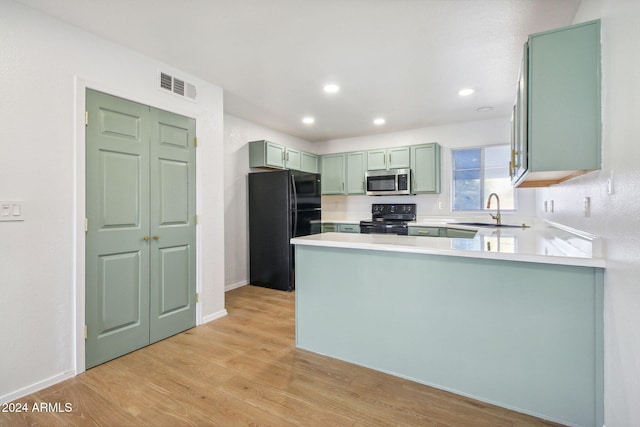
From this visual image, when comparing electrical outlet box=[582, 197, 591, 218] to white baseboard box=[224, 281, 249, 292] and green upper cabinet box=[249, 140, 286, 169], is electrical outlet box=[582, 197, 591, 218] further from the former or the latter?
white baseboard box=[224, 281, 249, 292]

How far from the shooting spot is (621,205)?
4.22 ft

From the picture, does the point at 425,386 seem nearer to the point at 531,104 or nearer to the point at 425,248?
the point at 425,248

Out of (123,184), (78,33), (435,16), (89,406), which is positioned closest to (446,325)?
(435,16)

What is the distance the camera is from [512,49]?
2.50m

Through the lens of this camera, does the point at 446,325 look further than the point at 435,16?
No

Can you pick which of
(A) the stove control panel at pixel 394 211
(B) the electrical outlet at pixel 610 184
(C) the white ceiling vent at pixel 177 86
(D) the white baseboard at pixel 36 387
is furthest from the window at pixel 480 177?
(D) the white baseboard at pixel 36 387

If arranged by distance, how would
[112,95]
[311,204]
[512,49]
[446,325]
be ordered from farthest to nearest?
1. [311,204]
2. [512,49]
3. [112,95]
4. [446,325]

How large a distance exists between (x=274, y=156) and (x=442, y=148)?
8.99 ft

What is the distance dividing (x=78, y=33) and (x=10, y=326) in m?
2.06

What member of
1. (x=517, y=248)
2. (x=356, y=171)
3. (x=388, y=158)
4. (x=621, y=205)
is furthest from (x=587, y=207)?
(x=356, y=171)

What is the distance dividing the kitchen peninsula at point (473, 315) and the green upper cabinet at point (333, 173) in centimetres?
325

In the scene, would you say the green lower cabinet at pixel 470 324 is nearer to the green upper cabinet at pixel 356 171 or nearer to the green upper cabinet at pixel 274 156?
the green upper cabinet at pixel 274 156

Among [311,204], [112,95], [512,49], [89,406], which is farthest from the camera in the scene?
[311,204]

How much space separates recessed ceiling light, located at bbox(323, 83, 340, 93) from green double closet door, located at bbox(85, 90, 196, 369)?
1.49 m
